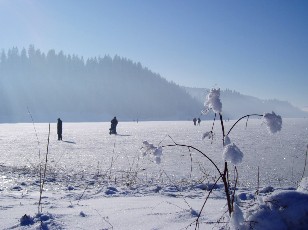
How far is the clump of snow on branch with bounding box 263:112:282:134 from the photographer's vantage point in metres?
1.56

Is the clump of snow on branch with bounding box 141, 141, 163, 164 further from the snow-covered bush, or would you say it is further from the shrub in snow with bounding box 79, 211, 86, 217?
the shrub in snow with bounding box 79, 211, 86, 217

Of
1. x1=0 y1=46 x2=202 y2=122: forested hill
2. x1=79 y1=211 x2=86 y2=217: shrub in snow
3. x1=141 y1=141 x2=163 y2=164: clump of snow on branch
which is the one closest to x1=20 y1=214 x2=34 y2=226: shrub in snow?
x1=79 y1=211 x2=86 y2=217: shrub in snow

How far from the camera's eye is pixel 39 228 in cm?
233

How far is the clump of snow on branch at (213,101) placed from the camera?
1651 mm

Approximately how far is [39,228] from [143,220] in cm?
75

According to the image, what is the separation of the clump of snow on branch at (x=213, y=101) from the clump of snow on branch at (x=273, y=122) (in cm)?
23

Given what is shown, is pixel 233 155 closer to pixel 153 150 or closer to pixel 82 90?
pixel 153 150

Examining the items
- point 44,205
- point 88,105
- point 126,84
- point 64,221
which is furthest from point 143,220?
point 126,84

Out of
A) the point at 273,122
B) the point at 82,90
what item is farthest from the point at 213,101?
the point at 82,90

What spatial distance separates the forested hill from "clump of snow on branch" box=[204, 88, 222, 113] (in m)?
106

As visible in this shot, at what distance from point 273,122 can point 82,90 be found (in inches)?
5227

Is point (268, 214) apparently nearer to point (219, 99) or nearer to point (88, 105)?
point (219, 99)

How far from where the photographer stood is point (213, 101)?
1677mm

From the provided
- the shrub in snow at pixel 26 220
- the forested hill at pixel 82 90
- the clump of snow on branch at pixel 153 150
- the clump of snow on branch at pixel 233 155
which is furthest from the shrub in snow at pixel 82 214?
the forested hill at pixel 82 90
